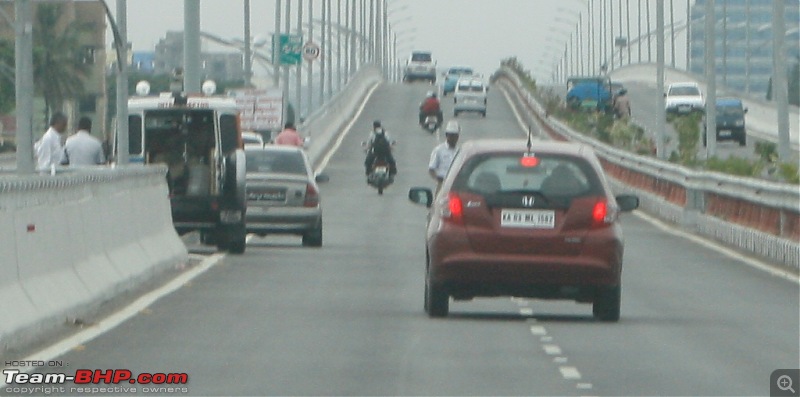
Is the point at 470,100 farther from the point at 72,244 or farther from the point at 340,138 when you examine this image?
the point at 72,244

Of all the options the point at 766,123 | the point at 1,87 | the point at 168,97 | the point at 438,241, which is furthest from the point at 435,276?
the point at 1,87

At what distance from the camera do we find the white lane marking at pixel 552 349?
14016 millimetres

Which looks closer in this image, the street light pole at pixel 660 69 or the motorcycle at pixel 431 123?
the street light pole at pixel 660 69

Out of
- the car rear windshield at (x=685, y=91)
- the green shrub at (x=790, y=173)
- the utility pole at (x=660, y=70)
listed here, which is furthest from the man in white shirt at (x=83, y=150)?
the car rear windshield at (x=685, y=91)

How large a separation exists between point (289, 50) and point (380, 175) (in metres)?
17.0

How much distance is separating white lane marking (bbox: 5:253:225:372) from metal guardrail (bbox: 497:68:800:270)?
23.2 feet

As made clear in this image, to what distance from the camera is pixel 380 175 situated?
Result: 4741 cm

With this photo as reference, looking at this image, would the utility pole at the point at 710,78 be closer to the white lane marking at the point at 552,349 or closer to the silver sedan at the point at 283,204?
the silver sedan at the point at 283,204

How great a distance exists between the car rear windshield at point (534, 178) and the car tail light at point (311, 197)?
12.6 m

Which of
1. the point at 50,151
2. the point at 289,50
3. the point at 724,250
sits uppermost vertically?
the point at 289,50

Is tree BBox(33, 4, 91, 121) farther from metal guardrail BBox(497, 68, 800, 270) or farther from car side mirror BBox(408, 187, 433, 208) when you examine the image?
car side mirror BBox(408, 187, 433, 208)

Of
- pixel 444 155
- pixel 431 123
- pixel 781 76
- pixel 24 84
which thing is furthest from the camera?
pixel 431 123

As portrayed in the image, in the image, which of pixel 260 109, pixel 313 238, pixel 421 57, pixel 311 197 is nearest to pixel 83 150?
pixel 311 197

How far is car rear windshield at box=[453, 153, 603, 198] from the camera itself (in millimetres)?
16531
